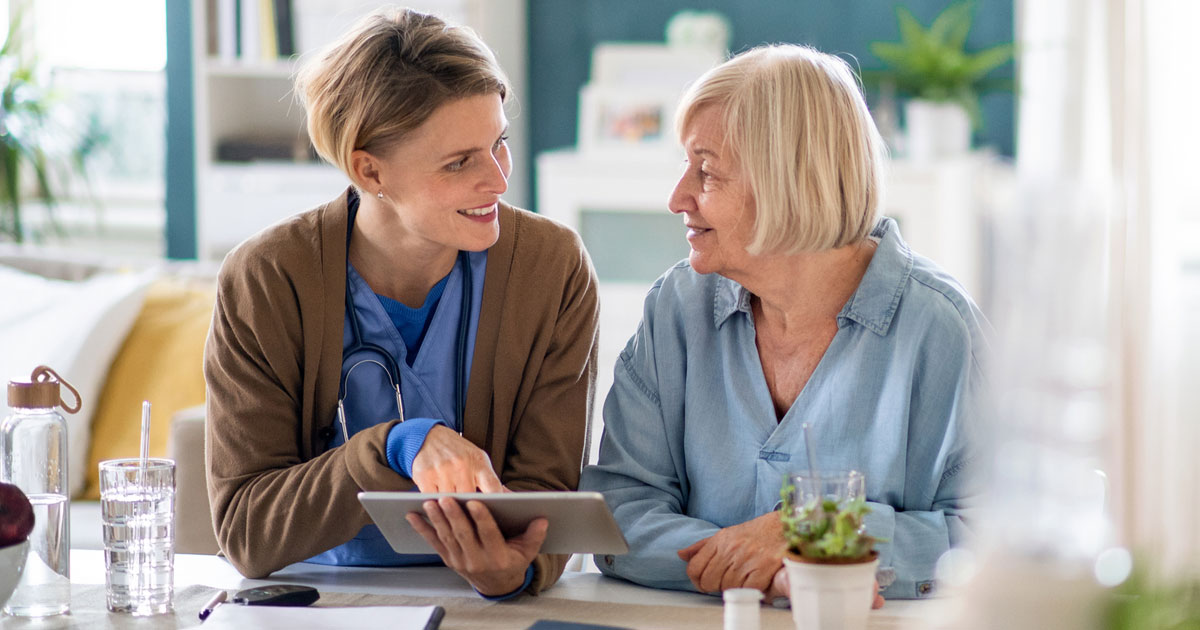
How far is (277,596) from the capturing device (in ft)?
4.12

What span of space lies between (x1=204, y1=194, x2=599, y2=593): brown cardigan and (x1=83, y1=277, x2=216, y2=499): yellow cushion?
1154 millimetres

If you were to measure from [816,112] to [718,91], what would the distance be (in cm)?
13

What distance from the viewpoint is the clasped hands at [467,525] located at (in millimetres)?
1242

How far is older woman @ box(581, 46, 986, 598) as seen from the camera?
4.75 feet

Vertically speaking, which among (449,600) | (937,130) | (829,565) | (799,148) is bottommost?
(449,600)

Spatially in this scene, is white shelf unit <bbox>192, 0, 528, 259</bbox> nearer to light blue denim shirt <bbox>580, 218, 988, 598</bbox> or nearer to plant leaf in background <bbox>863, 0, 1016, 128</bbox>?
plant leaf in background <bbox>863, 0, 1016, 128</bbox>

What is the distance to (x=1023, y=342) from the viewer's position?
666 mm

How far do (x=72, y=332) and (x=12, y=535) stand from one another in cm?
160

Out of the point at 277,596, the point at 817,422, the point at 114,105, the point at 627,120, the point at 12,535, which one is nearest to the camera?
the point at 12,535

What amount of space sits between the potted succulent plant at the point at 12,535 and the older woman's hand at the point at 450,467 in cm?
40

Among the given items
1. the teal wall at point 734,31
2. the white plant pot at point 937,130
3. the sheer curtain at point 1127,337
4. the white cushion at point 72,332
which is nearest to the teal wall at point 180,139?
the teal wall at point 734,31

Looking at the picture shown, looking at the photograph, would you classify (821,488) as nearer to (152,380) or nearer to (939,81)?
(152,380)

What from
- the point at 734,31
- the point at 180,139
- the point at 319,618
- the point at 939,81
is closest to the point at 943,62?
the point at 939,81

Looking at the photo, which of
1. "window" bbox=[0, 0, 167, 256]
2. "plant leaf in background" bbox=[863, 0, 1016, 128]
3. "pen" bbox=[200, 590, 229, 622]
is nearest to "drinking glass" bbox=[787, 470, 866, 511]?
"pen" bbox=[200, 590, 229, 622]
